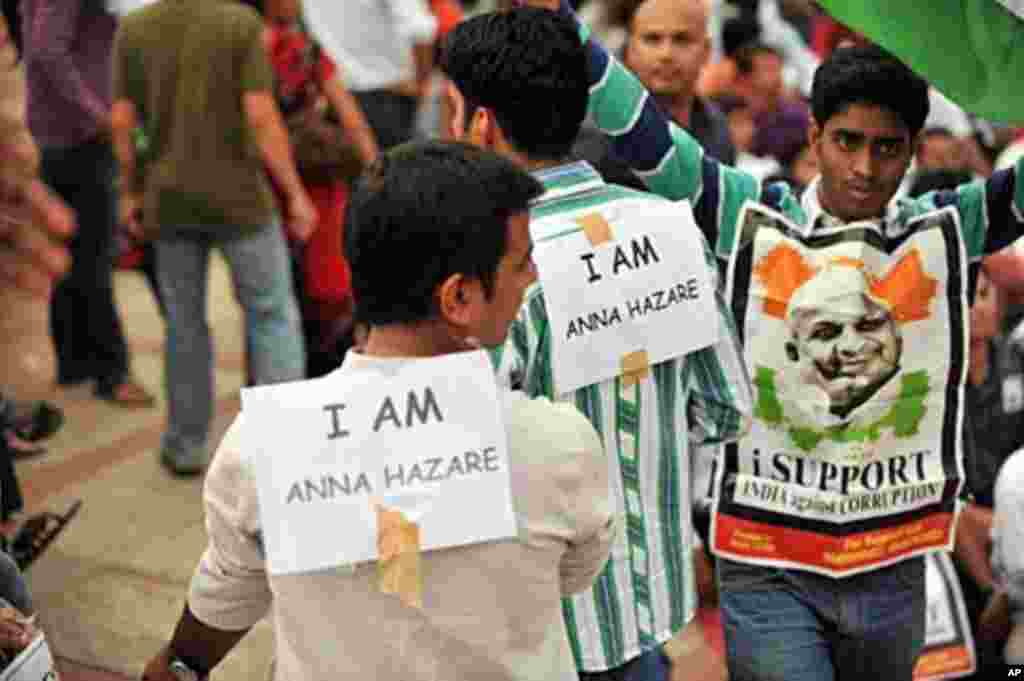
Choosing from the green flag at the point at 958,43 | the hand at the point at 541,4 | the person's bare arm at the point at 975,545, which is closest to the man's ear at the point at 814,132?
the green flag at the point at 958,43

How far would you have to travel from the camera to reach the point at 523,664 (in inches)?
80.6

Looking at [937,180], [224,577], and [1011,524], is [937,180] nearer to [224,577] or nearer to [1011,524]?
[1011,524]

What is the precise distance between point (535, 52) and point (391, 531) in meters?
0.98

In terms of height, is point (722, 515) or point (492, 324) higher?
point (492, 324)

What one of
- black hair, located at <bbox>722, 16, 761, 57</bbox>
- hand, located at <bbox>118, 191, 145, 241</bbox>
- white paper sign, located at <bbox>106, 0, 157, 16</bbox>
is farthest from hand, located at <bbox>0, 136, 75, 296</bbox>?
black hair, located at <bbox>722, 16, 761, 57</bbox>

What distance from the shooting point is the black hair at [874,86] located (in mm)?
2934

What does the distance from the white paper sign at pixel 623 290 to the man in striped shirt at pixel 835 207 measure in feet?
0.91

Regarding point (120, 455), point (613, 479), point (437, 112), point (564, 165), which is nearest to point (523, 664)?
point (613, 479)

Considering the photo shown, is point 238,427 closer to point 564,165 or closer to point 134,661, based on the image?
point 564,165

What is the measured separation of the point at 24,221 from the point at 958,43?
2.58 m

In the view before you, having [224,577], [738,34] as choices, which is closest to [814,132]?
[224,577]

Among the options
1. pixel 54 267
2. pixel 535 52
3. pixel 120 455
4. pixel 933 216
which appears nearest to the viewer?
pixel 535 52

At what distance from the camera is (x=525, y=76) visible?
101 inches

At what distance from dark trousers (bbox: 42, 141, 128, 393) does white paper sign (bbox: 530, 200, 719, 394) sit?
156 inches
